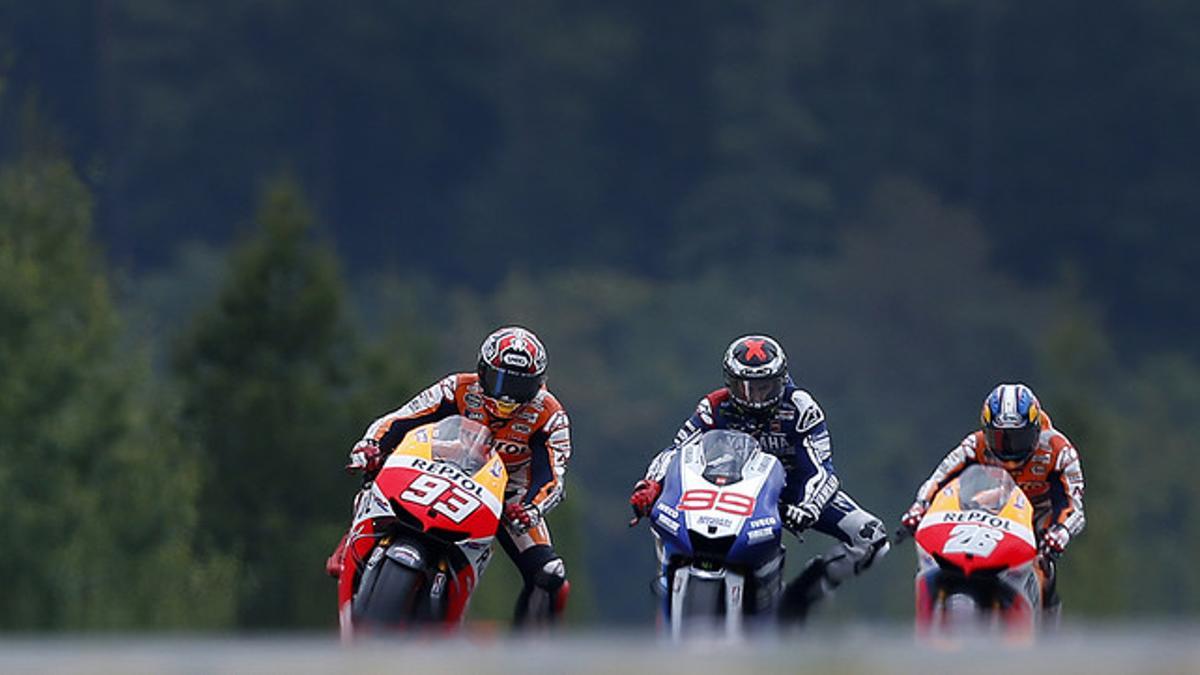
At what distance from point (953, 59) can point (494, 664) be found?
119 m

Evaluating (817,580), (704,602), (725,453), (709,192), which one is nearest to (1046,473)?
(817,580)

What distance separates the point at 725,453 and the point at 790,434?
105 cm

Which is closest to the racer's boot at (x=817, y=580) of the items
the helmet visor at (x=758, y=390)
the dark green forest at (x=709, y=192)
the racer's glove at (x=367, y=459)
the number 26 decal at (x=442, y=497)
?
the helmet visor at (x=758, y=390)

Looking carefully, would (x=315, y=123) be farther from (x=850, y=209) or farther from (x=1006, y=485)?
(x=1006, y=485)

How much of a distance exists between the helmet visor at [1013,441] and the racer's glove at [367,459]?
315 centimetres

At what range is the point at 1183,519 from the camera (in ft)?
346

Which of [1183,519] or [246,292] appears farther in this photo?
[1183,519]

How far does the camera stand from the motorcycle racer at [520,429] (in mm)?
13320

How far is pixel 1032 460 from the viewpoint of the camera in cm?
1397

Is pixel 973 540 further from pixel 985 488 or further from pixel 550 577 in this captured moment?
pixel 550 577

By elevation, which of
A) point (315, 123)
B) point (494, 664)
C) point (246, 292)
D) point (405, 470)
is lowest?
point (494, 664)

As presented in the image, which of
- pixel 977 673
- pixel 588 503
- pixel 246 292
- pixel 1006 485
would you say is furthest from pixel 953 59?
pixel 977 673

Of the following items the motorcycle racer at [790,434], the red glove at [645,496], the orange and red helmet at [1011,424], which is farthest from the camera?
the orange and red helmet at [1011,424]

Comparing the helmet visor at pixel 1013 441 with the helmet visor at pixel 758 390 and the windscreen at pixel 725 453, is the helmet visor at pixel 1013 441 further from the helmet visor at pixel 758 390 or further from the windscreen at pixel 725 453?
the windscreen at pixel 725 453
